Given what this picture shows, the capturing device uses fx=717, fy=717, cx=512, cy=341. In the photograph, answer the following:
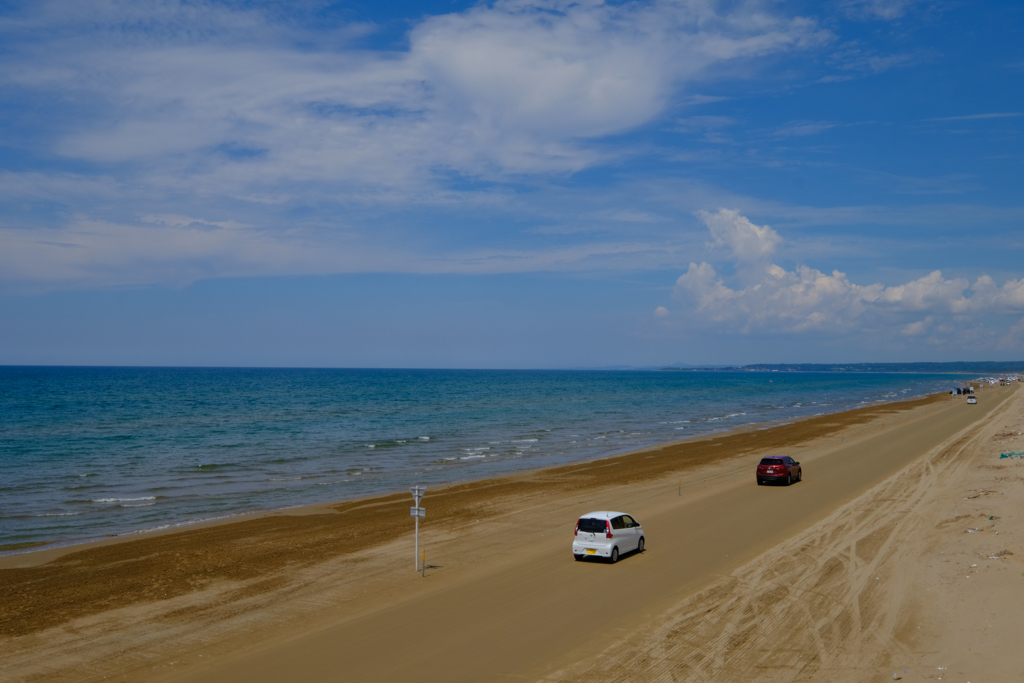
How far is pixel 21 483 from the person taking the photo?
37.2 m

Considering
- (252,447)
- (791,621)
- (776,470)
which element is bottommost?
(252,447)

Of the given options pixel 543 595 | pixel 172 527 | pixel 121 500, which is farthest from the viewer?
pixel 121 500

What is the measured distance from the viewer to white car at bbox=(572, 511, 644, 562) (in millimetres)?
21516

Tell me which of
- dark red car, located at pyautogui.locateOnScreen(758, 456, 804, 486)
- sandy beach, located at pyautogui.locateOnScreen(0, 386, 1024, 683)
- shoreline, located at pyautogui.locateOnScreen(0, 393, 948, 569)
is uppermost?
dark red car, located at pyautogui.locateOnScreen(758, 456, 804, 486)

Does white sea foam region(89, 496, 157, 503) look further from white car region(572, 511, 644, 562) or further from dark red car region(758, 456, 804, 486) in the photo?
dark red car region(758, 456, 804, 486)

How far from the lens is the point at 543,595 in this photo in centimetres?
1867

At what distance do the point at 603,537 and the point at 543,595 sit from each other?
11.6 ft

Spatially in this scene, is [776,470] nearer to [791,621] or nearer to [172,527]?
[791,621]

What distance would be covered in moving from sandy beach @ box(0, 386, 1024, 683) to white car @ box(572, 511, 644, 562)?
1.45ft

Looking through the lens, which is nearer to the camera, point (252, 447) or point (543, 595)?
point (543, 595)

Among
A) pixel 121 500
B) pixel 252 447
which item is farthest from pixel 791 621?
pixel 252 447

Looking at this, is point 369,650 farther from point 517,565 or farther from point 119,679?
point 517,565

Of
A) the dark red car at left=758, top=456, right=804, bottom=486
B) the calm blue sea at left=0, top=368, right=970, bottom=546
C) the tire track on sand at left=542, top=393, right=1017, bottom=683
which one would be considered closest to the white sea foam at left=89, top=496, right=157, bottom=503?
the calm blue sea at left=0, top=368, right=970, bottom=546

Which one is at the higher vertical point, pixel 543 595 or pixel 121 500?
pixel 543 595
